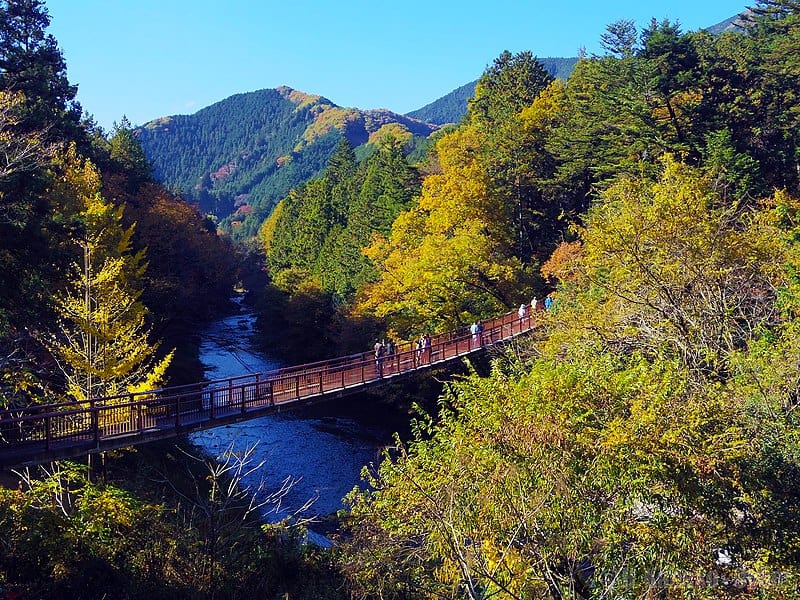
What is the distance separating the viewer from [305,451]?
82.2 feet

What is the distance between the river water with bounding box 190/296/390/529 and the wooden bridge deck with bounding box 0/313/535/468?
1.76 metres

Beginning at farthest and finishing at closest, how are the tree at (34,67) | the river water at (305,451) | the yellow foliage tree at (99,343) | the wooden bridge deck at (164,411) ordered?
the tree at (34,67)
the river water at (305,451)
the yellow foliage tree at (99,343)
the wooden bridge deck at (164,411)

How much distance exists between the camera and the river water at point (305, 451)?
2078cm

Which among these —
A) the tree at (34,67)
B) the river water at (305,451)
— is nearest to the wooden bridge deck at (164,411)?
the river water at (305,451)

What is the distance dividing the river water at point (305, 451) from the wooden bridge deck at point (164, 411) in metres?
1.76

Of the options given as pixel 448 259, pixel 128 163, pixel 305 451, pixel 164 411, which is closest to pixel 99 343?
pixel 164 411

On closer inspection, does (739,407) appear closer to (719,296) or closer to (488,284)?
(719,296)

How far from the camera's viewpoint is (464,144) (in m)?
41.2

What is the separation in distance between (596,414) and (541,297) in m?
24.7

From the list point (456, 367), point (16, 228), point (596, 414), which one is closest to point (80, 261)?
point (16, 228)

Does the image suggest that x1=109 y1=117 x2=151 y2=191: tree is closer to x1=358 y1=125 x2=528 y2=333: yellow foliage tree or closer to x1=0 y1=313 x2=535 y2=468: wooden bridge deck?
x1=358 y1=125 x2=528 y2=333: yellow foliage tree

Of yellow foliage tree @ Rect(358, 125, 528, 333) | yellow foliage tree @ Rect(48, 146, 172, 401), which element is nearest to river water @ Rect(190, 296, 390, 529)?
yellow foliage tree @ Rect(48, 146, 172, 401)

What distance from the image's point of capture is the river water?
68.2ft

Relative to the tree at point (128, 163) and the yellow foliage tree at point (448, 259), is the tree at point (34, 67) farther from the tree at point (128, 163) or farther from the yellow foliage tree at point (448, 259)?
the yellow foliage tree at point (448, 259)
